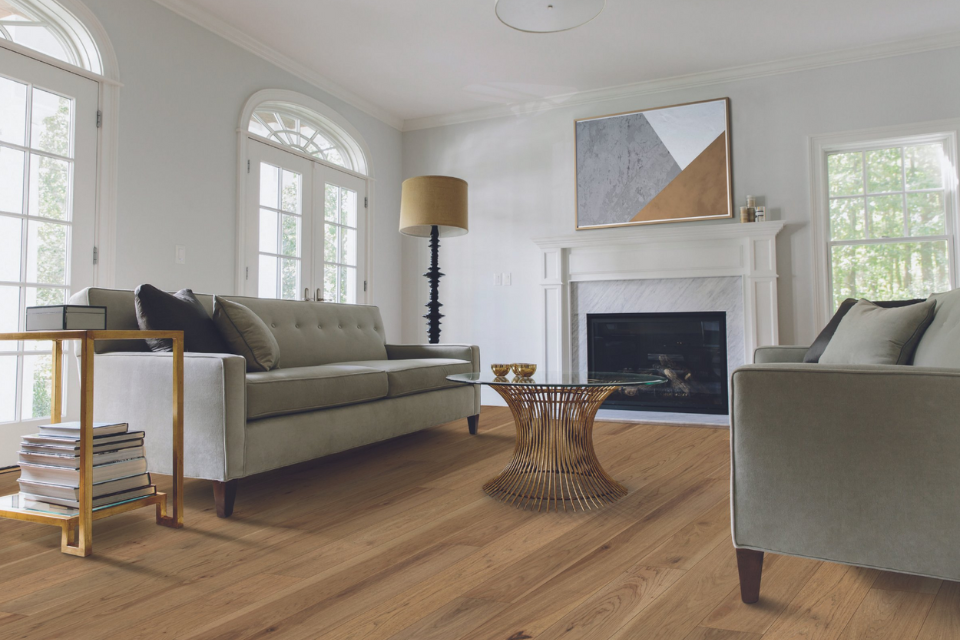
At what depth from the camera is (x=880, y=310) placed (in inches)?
83.4

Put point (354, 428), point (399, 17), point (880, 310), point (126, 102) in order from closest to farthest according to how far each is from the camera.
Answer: point (880, 310)
point (354, 428)
point (126, 102)
point (399, 17)

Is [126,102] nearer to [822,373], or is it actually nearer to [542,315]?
[542,315]

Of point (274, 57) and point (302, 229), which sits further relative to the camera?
point (302, 229)

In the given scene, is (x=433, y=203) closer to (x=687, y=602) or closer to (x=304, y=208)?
(x=304, y=208)

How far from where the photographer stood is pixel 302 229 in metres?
4.77

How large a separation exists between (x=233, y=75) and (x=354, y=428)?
2.77m

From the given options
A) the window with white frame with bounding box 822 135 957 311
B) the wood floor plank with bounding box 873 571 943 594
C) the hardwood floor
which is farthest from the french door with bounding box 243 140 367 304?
the wood floor plank with bounding box 873 571 943 594

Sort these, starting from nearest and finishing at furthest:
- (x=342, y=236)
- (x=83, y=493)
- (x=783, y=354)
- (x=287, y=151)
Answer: (x=83, y=493)
(x=783, y=354)
(x=287, y=151)
(x=342, y=236)

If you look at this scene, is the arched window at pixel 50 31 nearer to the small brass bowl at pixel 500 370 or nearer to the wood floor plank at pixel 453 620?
the small brass bowl at pixel 500 370

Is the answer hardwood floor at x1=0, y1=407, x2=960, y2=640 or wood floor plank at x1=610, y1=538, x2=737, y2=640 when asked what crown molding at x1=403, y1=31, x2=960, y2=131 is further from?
wood floor plank at x1=610, y1=538, x2=737, y2=640

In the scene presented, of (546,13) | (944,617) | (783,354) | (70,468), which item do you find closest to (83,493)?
(70,468)

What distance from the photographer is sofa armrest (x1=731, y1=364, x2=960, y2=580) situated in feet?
4.12

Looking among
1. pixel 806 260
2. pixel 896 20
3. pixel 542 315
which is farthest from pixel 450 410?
pixel 896 20

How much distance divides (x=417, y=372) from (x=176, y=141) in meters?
2.07
